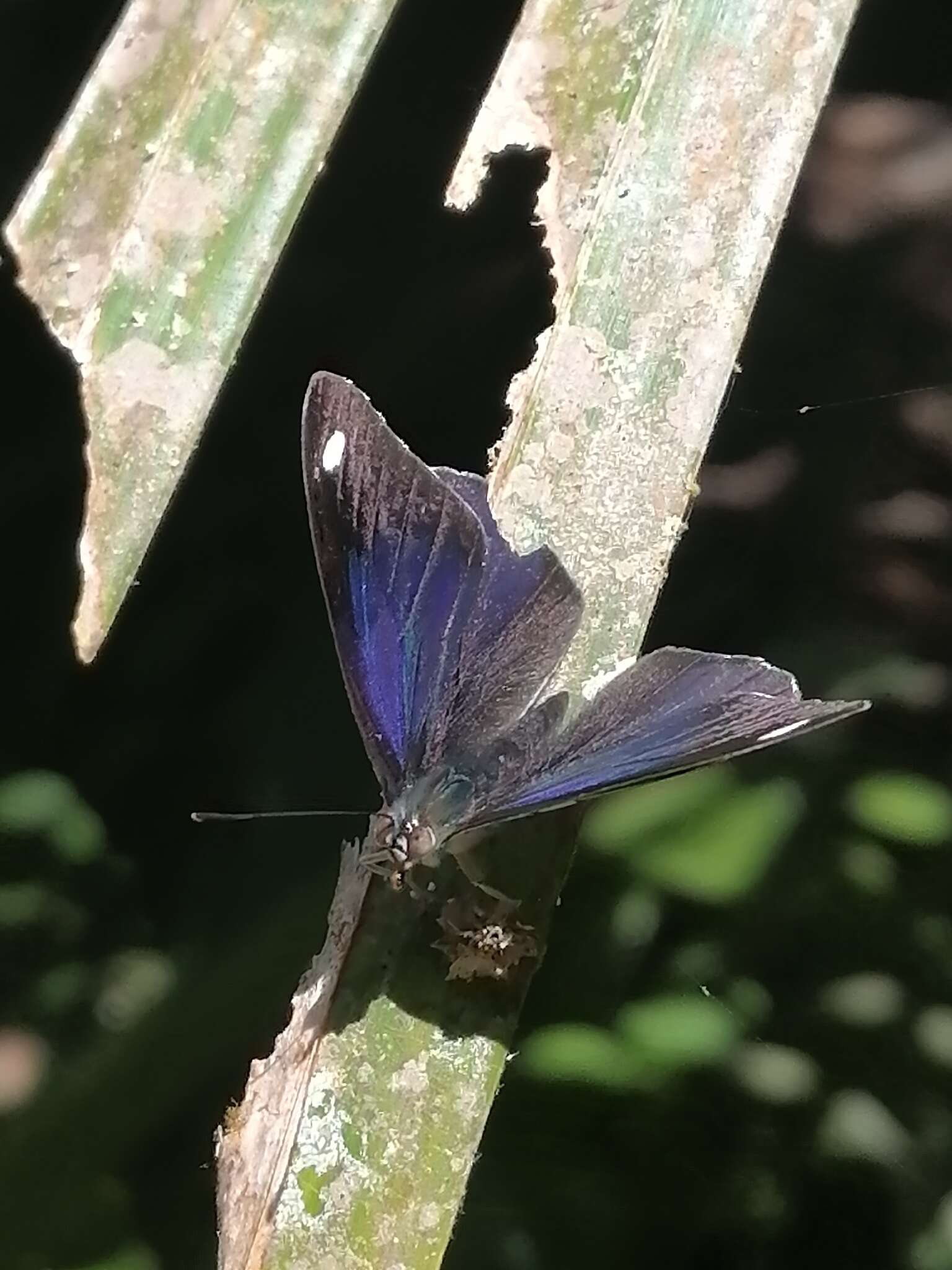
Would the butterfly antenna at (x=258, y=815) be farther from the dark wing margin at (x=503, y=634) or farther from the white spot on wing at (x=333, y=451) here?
the white spot on wing at (x=333, y=451)

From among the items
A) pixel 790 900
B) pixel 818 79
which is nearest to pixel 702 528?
pixel 790 900

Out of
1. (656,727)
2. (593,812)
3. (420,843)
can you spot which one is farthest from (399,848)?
(593,812)

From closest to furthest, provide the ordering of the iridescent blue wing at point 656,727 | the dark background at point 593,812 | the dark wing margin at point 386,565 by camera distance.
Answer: the iridescent blue wing at point 656,727 → the dark wing margin at point 386,565 → the dark background at point 593,812

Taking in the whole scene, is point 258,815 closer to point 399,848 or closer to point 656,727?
point 399,848

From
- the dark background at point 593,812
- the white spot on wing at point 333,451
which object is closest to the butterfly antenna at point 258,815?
the dark background at point 593,812

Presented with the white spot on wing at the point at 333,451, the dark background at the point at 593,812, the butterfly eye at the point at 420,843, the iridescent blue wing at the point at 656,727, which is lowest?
the dark background at the point at 593,812

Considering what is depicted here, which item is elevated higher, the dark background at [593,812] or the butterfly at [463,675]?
the butterfly at [463,675]

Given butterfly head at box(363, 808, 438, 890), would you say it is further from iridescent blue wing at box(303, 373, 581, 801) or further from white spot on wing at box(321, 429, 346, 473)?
white spot on wing at box(321, 429, 346, 473)

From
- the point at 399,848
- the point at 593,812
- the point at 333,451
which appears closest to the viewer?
the point at 399,848

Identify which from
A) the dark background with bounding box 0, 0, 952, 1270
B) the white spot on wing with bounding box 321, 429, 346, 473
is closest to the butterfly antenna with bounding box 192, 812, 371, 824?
the dark background with bounding box 0, 0, 952, 1270
